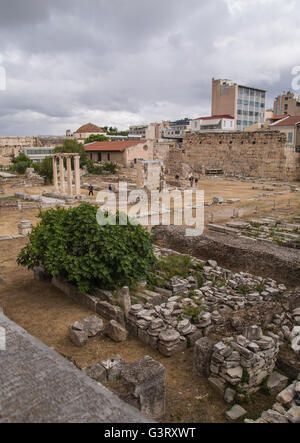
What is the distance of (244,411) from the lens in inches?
189

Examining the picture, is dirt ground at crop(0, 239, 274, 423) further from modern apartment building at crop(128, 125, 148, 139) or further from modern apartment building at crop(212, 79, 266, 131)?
modern apartment building at crop(128, 125, 148, 139)

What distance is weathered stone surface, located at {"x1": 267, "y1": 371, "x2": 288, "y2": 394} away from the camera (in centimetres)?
535

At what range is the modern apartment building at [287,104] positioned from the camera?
61.7 m

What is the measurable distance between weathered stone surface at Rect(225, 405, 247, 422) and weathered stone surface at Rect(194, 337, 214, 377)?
0.78m

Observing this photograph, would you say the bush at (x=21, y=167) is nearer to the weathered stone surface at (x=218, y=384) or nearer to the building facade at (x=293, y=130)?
the building facade at (x=293, y=130)

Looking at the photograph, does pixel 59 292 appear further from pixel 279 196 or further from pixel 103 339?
pixel 279 196

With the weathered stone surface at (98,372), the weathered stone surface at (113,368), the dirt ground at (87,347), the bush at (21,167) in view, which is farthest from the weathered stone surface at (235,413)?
the bush at (21,167)

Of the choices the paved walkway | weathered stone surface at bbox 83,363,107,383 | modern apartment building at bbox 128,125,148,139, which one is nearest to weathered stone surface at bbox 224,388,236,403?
weathered stone surface at bbox 83,363,107,383

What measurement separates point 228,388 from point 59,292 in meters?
5.12

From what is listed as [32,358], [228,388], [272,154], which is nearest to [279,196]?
[272,154]

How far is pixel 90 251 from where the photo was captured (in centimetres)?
768

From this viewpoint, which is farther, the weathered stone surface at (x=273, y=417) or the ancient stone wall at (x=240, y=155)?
the ancient stone wall at (x=240, y=155)

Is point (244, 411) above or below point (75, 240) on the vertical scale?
below

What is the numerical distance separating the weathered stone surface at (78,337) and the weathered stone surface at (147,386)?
182cm
